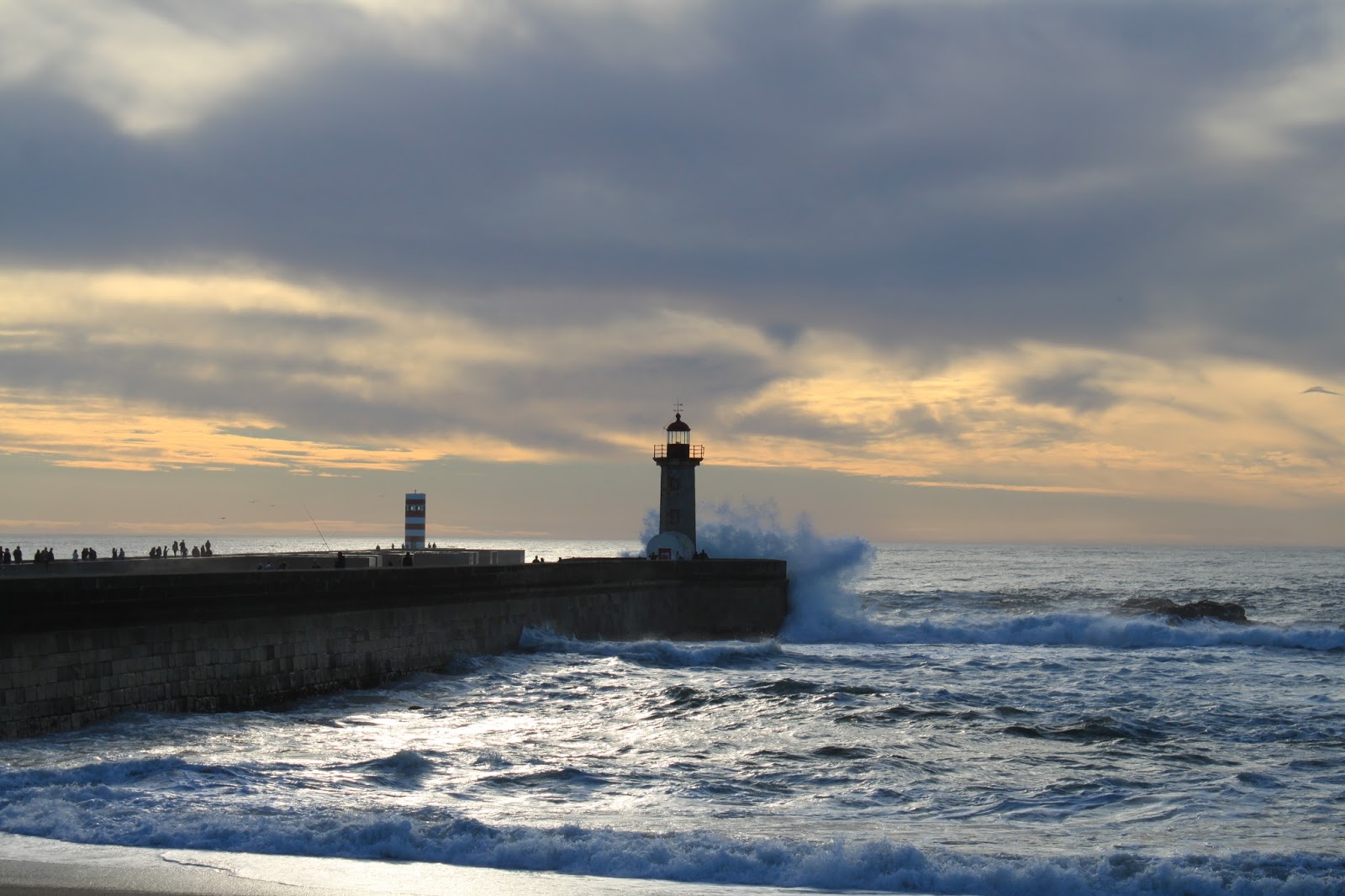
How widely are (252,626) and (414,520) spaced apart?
1936 centimetres

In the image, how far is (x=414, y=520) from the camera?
1454 inches

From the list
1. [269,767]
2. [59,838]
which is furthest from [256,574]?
[59,838]

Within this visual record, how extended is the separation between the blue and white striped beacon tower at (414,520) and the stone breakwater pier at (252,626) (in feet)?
24.5

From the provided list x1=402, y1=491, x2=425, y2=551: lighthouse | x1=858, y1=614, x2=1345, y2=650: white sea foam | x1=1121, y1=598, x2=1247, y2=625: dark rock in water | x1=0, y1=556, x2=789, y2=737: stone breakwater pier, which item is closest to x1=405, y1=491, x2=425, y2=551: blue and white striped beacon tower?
x1=402, y1=491, x2=425, y2=551: lighthouse

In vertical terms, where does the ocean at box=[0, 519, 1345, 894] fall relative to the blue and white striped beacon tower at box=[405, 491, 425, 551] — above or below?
below

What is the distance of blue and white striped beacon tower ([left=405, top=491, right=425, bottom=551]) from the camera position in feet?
119

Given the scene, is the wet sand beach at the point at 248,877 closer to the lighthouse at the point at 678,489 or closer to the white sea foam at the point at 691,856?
the white sea foam at the point at 691,856

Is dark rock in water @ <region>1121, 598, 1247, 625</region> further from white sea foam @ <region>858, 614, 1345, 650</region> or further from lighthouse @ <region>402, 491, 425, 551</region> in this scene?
lighthouse @ <region>402, 491, 425, 551</region>

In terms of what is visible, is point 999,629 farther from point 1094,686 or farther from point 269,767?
point 269,767

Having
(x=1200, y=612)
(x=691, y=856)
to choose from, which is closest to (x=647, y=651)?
(x=691, y=856)

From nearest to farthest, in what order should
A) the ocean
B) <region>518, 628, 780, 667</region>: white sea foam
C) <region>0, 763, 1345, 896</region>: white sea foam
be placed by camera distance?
1. <region>0, 763, 1345, 896</region>: white sea foam
2. the ocean
3. <region>518, 628, 780, 667</region>: white sea foam

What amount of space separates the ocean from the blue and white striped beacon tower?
11.9 m

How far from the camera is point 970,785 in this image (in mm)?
13070

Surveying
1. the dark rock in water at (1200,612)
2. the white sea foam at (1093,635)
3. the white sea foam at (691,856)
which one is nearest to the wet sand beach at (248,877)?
the white sea foam at (691,856)
